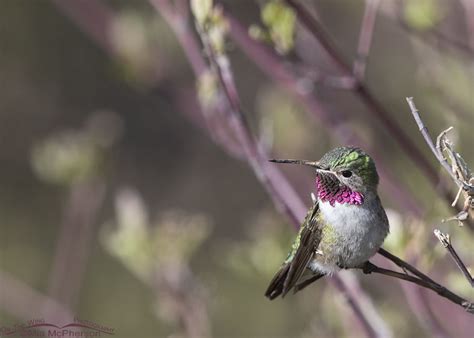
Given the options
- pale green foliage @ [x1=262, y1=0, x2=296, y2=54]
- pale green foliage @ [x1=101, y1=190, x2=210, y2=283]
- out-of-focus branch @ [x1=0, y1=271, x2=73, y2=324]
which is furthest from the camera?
out-of-focus branch @ [x1=0, y1=271, x2=73, y2=324]

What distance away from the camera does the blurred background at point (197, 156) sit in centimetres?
330

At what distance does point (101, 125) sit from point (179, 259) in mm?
1754

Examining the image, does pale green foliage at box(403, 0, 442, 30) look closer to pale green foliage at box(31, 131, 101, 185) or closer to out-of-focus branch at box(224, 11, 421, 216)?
out-of-focus branch at box(224, 11, 421, 216)

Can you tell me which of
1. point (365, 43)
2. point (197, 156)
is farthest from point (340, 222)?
point (197, 156)

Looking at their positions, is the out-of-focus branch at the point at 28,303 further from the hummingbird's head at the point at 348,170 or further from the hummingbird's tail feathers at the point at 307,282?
the hummingbird's head at the point at 348,170

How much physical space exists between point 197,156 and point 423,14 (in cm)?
713

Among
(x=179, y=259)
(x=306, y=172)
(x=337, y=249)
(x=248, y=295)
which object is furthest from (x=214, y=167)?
(x=337, y=249)

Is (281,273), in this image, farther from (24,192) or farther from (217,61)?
(24,192)

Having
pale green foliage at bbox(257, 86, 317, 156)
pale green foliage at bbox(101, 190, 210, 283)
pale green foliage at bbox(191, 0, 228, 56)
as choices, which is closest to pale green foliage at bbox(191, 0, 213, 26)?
pale green foliage at bbox(191, 0, 228, 56)

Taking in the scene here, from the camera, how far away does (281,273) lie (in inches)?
82.1

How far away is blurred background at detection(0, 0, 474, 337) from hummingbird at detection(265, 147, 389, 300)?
0.69 meters

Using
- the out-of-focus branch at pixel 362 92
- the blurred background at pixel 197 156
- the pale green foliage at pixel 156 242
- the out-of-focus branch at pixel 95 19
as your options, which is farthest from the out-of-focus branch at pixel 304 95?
the out-of-focus branch at pixel 95 19

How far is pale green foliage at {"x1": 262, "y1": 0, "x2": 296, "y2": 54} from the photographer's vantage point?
2.73 metres

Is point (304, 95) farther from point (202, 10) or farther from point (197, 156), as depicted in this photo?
point (197, 156)
